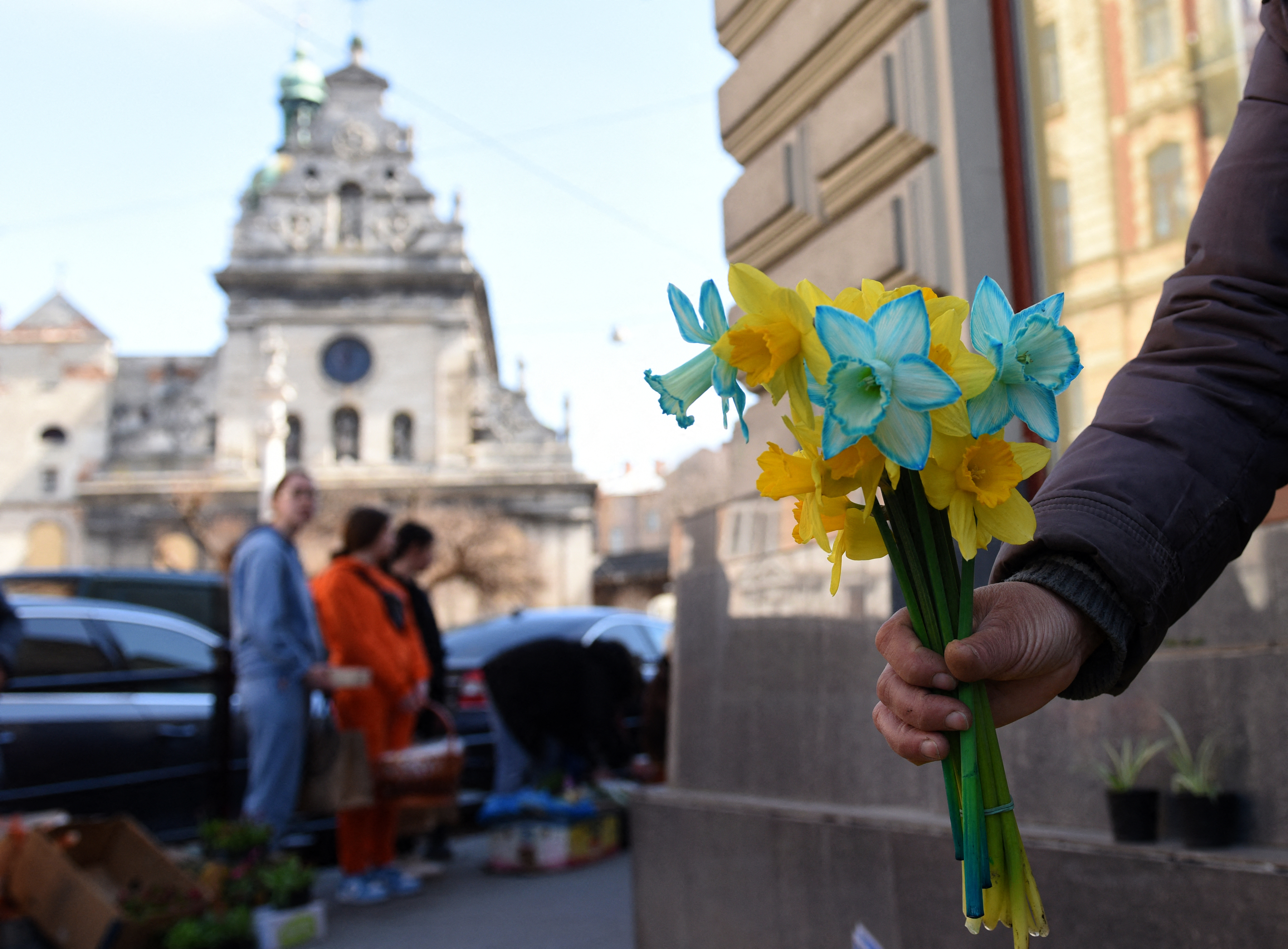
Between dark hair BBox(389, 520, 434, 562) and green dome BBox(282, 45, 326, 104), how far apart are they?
5608cm

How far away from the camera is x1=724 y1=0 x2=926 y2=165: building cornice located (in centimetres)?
379

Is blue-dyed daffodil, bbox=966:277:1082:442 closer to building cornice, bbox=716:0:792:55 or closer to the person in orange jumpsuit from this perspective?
building cornice, bbox=716:0:792:55

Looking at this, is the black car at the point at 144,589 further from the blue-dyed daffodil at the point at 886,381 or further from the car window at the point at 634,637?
the blue-dyed daffodil at the point at 886,381

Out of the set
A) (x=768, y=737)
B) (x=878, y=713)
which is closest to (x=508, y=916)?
(x=768, y=737)

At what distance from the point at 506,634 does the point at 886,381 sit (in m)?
8.33

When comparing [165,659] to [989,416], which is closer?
[989,416]

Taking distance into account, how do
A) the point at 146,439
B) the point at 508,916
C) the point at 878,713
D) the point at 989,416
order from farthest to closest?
the point at 146,439 < the point at 508,916 < the point at 878,713 < the point at 989,416

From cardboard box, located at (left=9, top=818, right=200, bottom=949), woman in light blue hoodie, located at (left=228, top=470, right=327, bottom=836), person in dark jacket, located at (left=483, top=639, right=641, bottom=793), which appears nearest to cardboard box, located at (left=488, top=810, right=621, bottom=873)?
person in dark jacket, located at (left=483, top=639, right=641, bottom=793)

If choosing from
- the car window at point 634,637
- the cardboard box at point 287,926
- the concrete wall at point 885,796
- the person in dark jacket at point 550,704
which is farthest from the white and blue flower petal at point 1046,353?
the car window at point 634,637

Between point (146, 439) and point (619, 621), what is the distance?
38094 millimetres

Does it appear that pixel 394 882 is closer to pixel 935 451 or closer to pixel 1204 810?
pixel 1204 810

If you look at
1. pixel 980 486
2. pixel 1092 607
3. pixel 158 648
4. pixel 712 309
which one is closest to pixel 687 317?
pixel 712 309

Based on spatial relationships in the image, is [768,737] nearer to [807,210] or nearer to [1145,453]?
[807,210]

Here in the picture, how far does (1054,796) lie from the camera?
9.00 ft
